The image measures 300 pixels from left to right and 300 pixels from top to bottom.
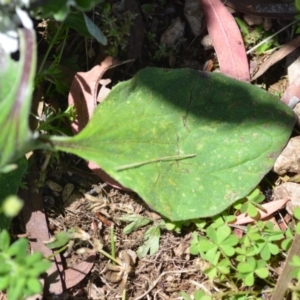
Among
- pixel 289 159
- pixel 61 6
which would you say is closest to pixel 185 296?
pixel 289 159

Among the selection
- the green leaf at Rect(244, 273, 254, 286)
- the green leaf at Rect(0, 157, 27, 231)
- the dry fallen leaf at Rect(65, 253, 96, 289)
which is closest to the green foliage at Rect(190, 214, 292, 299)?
the green leaf at Rect(244, 273, 254, 286)

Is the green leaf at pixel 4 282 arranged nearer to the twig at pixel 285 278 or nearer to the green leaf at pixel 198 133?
the green leaf at pixel 198 133

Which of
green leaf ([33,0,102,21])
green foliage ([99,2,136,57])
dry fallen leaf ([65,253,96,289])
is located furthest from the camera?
green foliage ([99,2,136,57])

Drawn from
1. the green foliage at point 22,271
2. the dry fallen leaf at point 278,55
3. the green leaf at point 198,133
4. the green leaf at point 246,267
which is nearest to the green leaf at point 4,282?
the green foliage at point 22,271

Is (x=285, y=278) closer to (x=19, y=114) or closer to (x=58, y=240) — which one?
(x=58, y=240)

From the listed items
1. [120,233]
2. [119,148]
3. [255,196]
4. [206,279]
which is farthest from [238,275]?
[119,148]

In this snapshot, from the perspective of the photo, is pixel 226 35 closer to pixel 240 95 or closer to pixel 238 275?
pixel 240 95

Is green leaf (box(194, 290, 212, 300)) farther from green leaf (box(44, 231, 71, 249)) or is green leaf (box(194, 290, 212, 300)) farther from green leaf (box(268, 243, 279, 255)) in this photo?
green leaf (box(44, 231, 71, 249))
